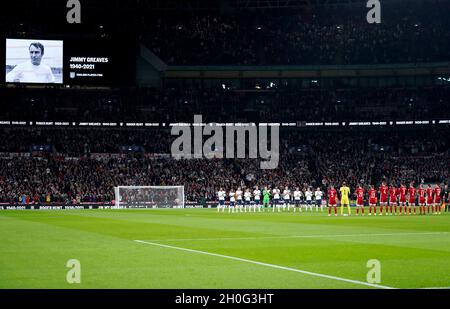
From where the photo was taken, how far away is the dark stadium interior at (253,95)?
67312mm

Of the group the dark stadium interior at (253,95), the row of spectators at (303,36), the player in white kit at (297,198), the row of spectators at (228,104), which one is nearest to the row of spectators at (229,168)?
the dark stadium interior at (253,95)

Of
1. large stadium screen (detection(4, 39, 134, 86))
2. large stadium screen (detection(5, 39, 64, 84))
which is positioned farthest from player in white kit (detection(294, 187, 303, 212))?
large stadium screen (detection(5, 39, 64, 84))

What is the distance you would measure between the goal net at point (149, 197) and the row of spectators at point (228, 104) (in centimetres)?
1403

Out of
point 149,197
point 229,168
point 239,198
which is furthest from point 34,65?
point 239,198

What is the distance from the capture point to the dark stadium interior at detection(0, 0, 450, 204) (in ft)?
221

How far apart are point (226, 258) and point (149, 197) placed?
43917 mm

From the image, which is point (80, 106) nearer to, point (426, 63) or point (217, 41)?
point (217, 41)

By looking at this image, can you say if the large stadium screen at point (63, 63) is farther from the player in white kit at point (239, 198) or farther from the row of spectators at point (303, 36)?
the player in white kit at point (239, 198)

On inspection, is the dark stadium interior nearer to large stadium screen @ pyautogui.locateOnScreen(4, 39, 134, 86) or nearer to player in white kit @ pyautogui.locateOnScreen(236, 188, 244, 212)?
large stadium screen @ pyautogui.locateOnScreen(4, 39, 134, 86)

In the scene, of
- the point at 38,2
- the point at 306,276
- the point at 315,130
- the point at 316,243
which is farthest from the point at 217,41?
the point at 306,276

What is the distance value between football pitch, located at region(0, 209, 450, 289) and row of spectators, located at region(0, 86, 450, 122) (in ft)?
156

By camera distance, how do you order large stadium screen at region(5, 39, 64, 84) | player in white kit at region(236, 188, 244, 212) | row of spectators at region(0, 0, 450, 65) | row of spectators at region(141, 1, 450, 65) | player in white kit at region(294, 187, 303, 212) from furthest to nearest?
1. row of spectators at region(141, 1, 450, 65)
2. row of spectators at region(0, 0, 450, 65)
3. large stadium screen at region(5, 39, 64, 84)
4. player in white kit at region(294, 187, 303, 212)
5. player in white kit at region(236, 188, 244, 212)

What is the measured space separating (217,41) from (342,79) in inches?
574

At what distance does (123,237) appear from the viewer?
2300cm
